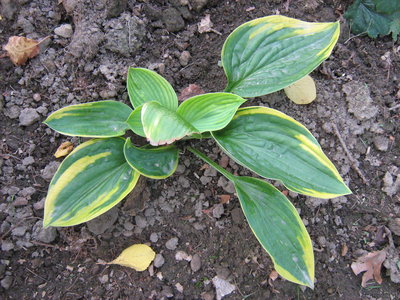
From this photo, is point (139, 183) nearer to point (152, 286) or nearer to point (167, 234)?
point (167, 234)

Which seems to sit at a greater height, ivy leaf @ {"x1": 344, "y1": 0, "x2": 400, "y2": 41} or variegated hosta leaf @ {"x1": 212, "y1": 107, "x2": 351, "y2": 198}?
ivy leaf @ {"x1": 344, "y1": 0, "x2": 400, "y2": 41}

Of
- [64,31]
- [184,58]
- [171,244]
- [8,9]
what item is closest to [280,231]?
[171,244]

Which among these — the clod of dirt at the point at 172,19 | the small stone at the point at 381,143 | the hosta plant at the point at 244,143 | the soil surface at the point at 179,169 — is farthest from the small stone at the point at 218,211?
the clod of dirt at the point at 172,19

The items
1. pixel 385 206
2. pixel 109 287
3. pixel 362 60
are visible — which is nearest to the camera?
pixel 109 287

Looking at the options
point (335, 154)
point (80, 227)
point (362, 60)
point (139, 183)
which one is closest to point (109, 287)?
point (80, 227)

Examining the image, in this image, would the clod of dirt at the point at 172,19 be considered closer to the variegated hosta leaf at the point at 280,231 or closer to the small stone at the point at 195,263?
the variegated hosta leaf at the point at 280,231

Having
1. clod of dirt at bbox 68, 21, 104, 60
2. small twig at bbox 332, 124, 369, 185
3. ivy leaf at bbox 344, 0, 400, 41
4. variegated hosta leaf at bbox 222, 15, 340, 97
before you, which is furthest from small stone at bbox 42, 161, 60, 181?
ivy leaf at bbox 344, 0, 400, 41

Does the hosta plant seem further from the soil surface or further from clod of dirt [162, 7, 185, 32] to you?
clod of dirt [162, 7, 185, 32]
